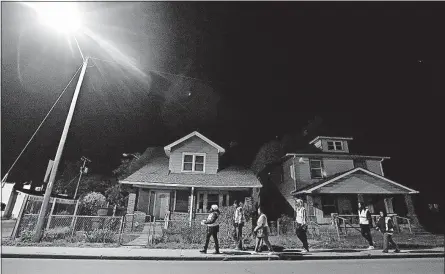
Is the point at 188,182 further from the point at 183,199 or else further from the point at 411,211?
the point at 411,211

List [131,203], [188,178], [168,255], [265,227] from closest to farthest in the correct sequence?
[168,255] → [265,227] → [131,203] → [188,178]

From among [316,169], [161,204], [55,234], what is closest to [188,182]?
[161,204]

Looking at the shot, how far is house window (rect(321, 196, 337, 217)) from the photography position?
1941 centimetres

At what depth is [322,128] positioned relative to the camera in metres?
25.4

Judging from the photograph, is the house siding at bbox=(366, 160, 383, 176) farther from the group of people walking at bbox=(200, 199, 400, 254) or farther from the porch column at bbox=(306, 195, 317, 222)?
the group of people walking at bbox=(200, 199, 400, 254)

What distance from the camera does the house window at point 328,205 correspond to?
19.4m

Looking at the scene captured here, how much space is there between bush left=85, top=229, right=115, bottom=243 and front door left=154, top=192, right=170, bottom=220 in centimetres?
687

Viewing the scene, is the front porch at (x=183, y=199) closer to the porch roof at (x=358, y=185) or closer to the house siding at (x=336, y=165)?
the porch roof at (x=358, y=185)

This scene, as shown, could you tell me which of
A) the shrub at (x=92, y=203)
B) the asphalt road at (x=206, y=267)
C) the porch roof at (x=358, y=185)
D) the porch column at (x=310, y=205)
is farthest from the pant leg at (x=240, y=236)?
the shrub at (x=92, y=203)

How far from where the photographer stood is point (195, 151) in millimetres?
19047

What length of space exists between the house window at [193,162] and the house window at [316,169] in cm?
899

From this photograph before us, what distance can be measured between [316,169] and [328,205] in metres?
2.94

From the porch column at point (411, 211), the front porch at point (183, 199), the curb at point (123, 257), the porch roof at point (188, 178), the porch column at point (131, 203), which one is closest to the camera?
the curb at point (123, 257)

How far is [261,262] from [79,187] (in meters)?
23.1
